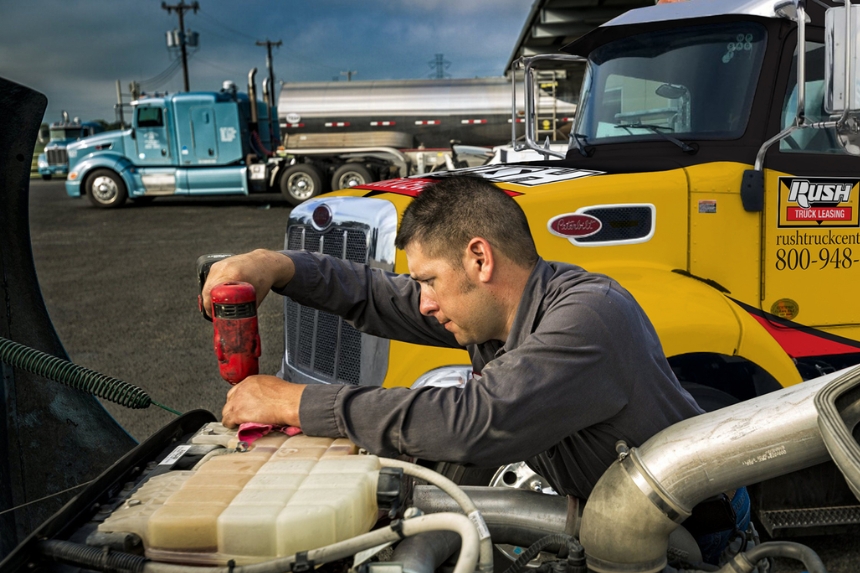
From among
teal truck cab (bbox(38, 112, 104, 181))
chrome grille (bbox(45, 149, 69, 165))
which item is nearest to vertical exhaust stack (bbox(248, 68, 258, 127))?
teal truck cab (bbox(38, 112, 104, 181))

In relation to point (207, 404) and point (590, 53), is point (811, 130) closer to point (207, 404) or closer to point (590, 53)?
point (590, 53)

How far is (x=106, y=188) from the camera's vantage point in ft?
73.6

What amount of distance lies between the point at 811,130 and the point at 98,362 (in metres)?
5.92

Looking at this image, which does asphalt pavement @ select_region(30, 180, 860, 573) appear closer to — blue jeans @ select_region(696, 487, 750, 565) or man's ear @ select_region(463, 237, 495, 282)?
blue jeans @ select_region(696, 487, 750, 565)

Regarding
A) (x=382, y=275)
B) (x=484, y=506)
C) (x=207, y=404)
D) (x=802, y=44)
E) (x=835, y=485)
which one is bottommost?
(x=207, y=404)

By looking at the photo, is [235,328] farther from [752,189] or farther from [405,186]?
[752,189]

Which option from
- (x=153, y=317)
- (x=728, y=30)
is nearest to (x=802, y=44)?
(x=728, y=30)

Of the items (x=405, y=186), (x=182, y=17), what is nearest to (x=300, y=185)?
(x=405, y=186)

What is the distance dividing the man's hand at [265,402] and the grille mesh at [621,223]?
1960 millimetres

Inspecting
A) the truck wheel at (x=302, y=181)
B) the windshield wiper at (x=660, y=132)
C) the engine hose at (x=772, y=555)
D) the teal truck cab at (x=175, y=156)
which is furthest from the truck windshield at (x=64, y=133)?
the engine hose at (x=772, y=555)

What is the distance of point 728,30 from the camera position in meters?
3.92

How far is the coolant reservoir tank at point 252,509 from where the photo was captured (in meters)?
1.62

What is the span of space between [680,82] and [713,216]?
757mm

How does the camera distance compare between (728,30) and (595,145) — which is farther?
(595,145)
